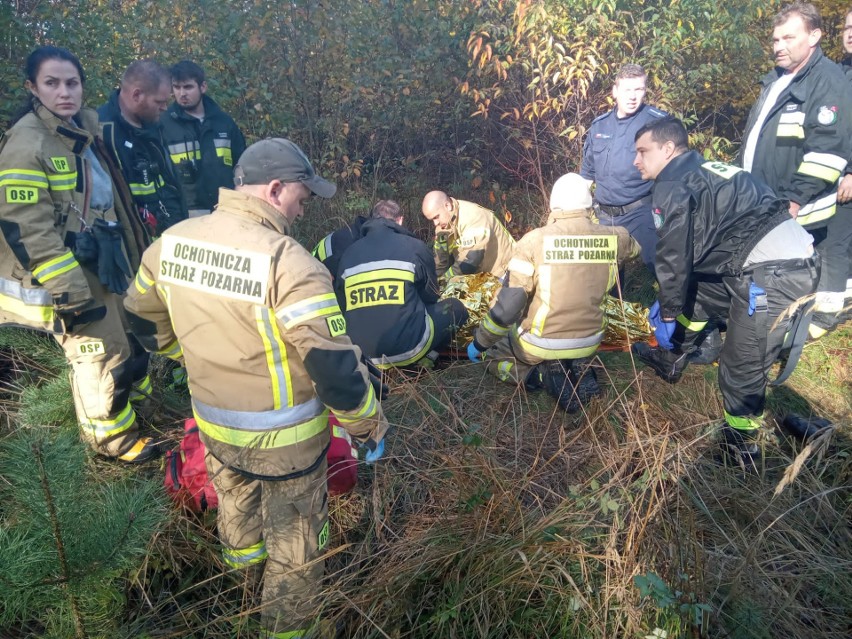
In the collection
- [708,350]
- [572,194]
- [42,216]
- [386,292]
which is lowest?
[708,350]

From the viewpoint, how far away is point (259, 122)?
6.43 m

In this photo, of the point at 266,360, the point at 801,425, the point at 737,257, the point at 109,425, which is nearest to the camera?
the point at 266,360

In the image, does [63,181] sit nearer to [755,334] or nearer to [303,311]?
[303,311]

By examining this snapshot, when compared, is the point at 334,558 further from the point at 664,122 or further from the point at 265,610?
the point at 664,122

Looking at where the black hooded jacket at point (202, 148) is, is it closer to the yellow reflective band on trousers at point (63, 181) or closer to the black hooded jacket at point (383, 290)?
the black hooded jacket at point (383, 290)

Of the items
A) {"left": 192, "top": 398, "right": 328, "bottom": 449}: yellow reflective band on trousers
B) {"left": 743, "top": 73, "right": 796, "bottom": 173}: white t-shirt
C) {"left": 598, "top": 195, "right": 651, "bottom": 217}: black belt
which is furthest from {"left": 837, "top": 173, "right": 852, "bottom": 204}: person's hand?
{"left": 192, "top": 398, "right": 328, "bottom": 449}: yellow reflective band on trousers

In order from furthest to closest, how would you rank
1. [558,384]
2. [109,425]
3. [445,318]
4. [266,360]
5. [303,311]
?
1. [445,318]
2. [558,384]
3. [109,425]
4. [266,360]
5. [303,311]

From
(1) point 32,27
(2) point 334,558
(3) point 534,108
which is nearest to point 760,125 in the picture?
(3) point 534,108

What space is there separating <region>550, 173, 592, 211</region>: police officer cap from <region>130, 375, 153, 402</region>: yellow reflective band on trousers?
9.12 ft

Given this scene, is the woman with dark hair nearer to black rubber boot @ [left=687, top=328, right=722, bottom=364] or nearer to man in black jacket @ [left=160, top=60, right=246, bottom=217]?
man in black jacket @ [left=160, top=60, right=246, bottom=217]

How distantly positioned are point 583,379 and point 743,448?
3.49ft

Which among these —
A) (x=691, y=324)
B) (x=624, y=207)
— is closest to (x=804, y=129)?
(x=624, y=207)

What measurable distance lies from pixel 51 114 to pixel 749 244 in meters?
3.93

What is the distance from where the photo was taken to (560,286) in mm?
3627
